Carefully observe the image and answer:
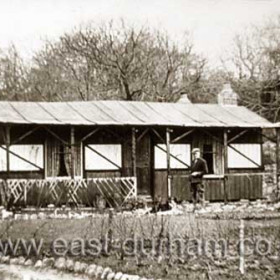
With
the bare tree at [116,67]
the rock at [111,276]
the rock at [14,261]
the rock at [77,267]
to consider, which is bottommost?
the rock at [111,276]

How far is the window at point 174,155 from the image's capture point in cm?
1845

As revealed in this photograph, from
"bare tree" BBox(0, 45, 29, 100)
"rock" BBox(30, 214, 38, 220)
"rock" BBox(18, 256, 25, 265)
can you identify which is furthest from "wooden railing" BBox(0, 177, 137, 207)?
"rock" BBox(18, 256, 25, 265)

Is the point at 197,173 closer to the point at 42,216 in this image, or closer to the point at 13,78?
the point at 42,216

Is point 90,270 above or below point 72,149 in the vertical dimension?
below

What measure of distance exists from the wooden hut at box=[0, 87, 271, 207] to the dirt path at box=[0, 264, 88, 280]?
7351 mm

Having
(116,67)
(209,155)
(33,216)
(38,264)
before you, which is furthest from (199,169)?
→ (116,67)

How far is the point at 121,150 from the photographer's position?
18125 mm

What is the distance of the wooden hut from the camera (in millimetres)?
16656

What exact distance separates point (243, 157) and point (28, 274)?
11853 millimetres

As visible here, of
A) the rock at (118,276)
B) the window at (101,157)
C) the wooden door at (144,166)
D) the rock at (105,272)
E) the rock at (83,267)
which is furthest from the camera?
the wooden door at (144,166)

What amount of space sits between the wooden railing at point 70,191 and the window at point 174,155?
1.51 metres

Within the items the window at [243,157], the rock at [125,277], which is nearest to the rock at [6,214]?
the rock at [125,277]

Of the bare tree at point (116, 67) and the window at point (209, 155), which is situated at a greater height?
the bare tree at point (116, 67)

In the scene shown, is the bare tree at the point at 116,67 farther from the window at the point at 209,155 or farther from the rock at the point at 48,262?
the rock at the point at 48,262
